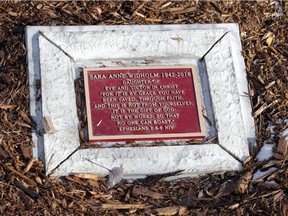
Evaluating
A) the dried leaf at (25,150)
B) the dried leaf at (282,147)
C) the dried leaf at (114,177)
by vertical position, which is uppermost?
the dried leaf at (25,150)

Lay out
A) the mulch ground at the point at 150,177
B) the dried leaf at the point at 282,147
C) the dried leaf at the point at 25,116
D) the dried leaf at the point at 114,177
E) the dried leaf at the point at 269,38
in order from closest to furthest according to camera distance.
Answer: the mulch ground at the point at 150,177
the dried leaf at the point at 114,177
the dried leaf at the point at 25,116
the dried leaf at the point at 282,147
the dried leaf at the point at 269,38

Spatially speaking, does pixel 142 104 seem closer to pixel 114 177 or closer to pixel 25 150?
pixel 114 177

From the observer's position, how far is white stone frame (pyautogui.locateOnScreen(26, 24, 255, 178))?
4.61 meters

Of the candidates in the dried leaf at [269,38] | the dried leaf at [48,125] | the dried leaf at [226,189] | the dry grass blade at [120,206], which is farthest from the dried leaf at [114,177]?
the dried leaf at [269,38]

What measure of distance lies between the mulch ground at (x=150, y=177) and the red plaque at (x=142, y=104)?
1.07 ft

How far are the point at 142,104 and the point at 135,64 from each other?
1.17 feet

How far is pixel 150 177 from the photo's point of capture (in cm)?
462

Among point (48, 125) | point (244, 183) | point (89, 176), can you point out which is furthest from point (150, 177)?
point (48, 125)

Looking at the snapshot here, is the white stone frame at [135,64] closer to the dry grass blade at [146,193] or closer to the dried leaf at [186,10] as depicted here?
the dry grass blade at [146,193]

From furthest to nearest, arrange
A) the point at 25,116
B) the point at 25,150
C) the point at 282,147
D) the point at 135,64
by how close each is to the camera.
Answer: the point at 135,64, the point at 282,147, the point at 25,116, the point at 25,150

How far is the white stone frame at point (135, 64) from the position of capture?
461 cm

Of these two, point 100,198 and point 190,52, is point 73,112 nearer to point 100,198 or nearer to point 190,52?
point 100,198

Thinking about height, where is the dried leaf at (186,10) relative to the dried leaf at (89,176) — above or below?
above

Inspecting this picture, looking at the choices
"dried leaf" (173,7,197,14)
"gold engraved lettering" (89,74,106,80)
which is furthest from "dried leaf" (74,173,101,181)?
"dried leaf" (173,7,197,14)
